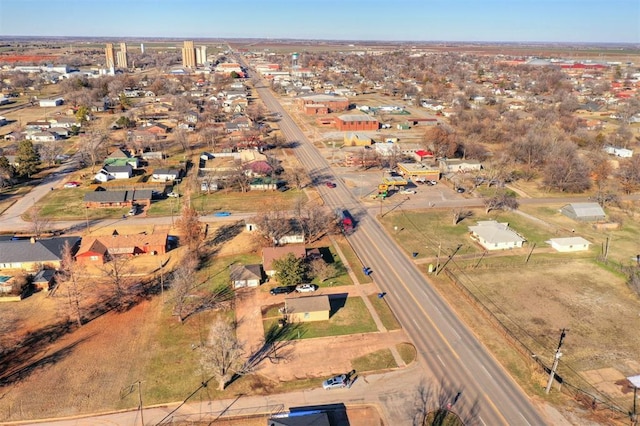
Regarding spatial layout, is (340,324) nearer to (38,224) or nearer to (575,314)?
(575,314)

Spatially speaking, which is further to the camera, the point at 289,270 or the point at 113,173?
the point at 113,173

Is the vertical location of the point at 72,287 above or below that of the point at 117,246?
below

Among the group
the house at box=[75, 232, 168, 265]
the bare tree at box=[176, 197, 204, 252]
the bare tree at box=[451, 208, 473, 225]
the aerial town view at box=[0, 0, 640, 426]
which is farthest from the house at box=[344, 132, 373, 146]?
the house at box=[75, 232, 168, 265]

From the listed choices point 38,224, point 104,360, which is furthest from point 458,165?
point 104,360

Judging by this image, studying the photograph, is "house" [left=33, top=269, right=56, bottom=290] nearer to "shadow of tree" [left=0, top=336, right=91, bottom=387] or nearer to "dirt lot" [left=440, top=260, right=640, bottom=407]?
"shadow of tree" [left=0, top=336, right=91, bottom=387]

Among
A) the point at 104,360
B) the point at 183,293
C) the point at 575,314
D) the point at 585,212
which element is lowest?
the point at 104,360

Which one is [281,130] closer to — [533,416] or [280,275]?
[280,275]

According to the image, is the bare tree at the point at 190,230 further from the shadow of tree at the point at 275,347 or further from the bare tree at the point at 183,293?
the shadow of tree at the point at 275,347
